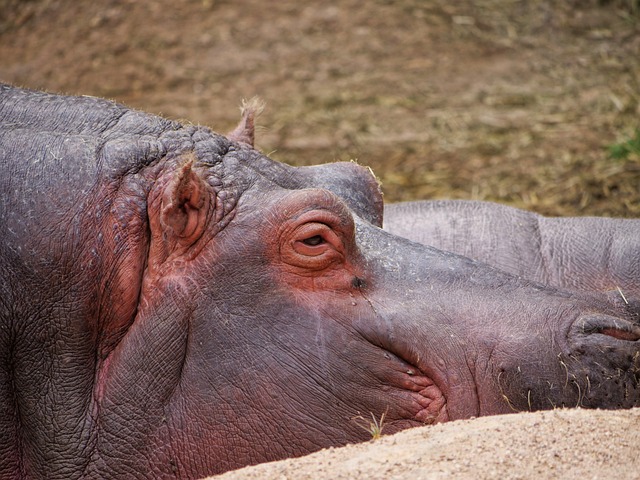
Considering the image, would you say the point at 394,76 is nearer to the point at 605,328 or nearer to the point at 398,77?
the point at 398,77

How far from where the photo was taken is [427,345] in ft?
12.2

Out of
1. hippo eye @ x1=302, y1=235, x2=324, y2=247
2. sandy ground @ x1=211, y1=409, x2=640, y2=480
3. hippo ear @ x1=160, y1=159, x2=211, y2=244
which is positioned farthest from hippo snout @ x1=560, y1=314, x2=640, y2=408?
hippo ear @ x1=160, y1=159, x2=211, y2=244

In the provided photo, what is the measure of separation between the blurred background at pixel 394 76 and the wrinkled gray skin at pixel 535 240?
2424 millimetres

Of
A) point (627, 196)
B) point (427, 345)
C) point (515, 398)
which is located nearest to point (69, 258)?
point (427, 345)

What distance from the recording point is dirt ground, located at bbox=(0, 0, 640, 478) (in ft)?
27.9

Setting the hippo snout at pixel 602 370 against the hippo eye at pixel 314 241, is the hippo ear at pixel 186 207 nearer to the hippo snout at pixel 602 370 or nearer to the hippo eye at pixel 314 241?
the hippo eye at pixel 314 241

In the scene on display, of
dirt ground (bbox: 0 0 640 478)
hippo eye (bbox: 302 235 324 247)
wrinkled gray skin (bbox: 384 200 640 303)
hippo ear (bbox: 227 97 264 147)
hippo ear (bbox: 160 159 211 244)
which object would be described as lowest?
dirt ground (bbox: 0 0 640 478)

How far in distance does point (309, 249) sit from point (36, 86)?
23.6 feet

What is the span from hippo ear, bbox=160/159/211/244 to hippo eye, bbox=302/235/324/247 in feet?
1.34

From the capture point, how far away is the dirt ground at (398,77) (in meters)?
8.50

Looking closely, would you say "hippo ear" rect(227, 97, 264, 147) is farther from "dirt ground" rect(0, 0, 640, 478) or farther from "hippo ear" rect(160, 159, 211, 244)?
"dirt ground" rect(0, 0, 640, 478)

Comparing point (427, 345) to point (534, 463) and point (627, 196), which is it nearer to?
point (534, 463)

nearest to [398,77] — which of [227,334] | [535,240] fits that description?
[535,240]

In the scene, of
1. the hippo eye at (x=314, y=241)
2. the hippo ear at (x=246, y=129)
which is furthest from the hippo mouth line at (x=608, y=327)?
the hippo ear at (x=246, y=129)
